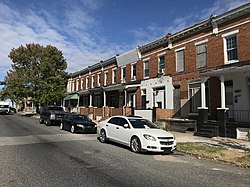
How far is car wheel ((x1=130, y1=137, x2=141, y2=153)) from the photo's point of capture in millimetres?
10773

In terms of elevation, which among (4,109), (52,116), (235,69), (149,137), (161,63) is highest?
(161,63)

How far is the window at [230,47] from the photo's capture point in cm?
1719

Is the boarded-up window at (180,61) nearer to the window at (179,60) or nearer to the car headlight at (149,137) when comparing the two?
the window at (179,60)

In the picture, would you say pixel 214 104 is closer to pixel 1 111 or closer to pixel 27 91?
pixel 27 91

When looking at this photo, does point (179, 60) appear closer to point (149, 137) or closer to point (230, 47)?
point (230, 47)

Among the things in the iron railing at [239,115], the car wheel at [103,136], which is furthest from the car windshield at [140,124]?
the iron railing at [239,115]

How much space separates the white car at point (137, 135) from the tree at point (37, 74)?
89.6 feet

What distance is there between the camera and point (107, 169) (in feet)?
25.1

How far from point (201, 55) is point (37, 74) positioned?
29.1 meters

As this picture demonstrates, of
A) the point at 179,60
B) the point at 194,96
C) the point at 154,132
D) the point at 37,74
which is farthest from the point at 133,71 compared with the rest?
the point at 37,74

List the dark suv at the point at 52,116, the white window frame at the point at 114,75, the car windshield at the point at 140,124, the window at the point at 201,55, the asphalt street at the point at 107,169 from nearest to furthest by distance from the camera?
the asphalt street at the point at 107,169, the car windshield at the point at 140,124, the window at the point at 201,55, the dark suv at the point at 52,116, the white window frame at the point at 114,75

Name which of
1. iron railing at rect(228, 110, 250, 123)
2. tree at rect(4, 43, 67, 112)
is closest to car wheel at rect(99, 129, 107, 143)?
iron railing at rect(228, 110, 250, 123)

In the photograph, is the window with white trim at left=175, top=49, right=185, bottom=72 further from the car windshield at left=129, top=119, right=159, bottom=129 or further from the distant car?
the car windshield at left=129, top=119, right=159, bottom=129

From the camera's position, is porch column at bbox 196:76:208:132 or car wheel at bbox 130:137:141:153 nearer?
car wheel at bbox 130:137:141:153
